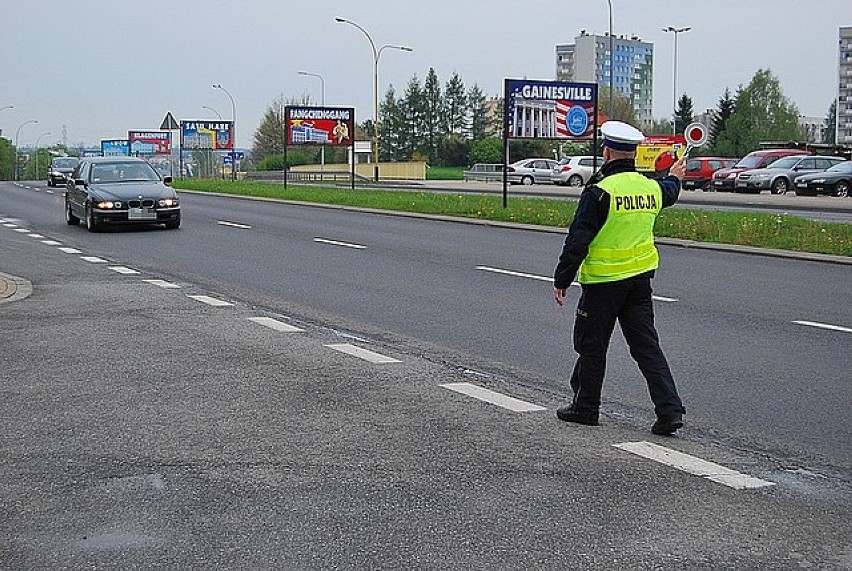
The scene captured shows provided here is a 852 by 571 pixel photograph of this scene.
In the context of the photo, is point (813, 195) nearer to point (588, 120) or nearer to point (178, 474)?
point (588, 120)

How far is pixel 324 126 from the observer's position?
4894cm

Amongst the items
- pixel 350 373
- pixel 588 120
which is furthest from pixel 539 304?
pixel 588 120

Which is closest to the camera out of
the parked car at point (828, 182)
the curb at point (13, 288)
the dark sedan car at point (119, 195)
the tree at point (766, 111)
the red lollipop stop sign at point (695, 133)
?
the curb at point (13, 288)

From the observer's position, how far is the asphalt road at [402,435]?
5.05 meters

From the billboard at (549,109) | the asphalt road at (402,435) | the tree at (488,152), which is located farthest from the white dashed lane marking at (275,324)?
the tree at (488,152)

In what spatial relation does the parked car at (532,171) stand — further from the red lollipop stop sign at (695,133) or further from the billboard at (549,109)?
the red lollipop stop sign at (695,133)

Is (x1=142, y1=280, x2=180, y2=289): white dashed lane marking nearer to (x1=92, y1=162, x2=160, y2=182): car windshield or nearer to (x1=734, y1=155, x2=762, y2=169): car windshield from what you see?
(x1=92, y1=162, x2=160, y2=182): car windshield

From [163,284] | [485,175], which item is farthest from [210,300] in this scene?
[485,175]

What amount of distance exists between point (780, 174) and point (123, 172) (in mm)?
28698

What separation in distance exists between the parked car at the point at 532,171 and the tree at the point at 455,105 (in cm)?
7187

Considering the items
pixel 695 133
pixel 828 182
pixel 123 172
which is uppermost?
pixel 695 133

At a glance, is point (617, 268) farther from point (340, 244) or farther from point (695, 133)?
point (695, 133)

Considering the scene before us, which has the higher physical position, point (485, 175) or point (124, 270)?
point (485, 175)

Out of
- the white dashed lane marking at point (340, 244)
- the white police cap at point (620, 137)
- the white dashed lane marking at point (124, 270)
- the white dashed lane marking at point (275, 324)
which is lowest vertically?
the white dashed lane marking at point (275, 324)
